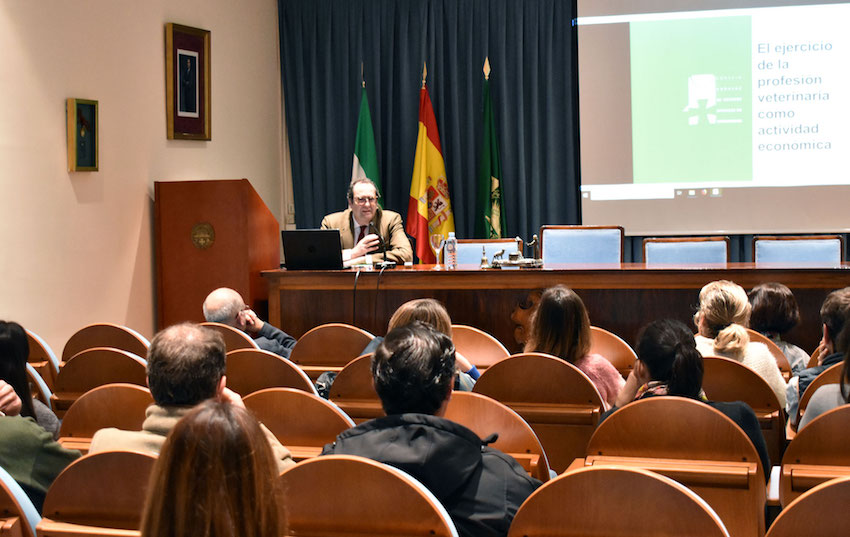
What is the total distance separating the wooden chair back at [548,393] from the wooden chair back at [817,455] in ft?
2.41

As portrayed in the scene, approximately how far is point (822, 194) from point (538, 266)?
9.28 feet

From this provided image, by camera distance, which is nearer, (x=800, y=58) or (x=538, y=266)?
(x=538, y=266)

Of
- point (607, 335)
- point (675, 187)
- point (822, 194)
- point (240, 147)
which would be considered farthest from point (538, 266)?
point (240, 147)

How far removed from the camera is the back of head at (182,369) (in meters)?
2.21

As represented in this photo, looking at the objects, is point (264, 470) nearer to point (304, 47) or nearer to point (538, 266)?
point (538, 266)

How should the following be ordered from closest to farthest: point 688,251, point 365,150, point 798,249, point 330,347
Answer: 1. point 330,347
2. point 798,249
3. point 688,251
4. point 365,150

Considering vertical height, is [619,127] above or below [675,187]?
above

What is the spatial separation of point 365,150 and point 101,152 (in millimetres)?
2389

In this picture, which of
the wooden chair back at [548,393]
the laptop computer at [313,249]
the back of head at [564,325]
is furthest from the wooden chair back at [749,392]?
the laptop computer at [313,249]

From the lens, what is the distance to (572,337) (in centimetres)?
331

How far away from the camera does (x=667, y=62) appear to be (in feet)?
23.1

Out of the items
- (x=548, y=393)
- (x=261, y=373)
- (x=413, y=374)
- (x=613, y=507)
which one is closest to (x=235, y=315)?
(x=261, y=373)

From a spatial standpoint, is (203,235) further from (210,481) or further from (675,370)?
(210,481)

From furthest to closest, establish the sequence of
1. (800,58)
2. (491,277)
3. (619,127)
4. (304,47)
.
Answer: (304,47) → (619,127) → (800,58) → (491,277)
